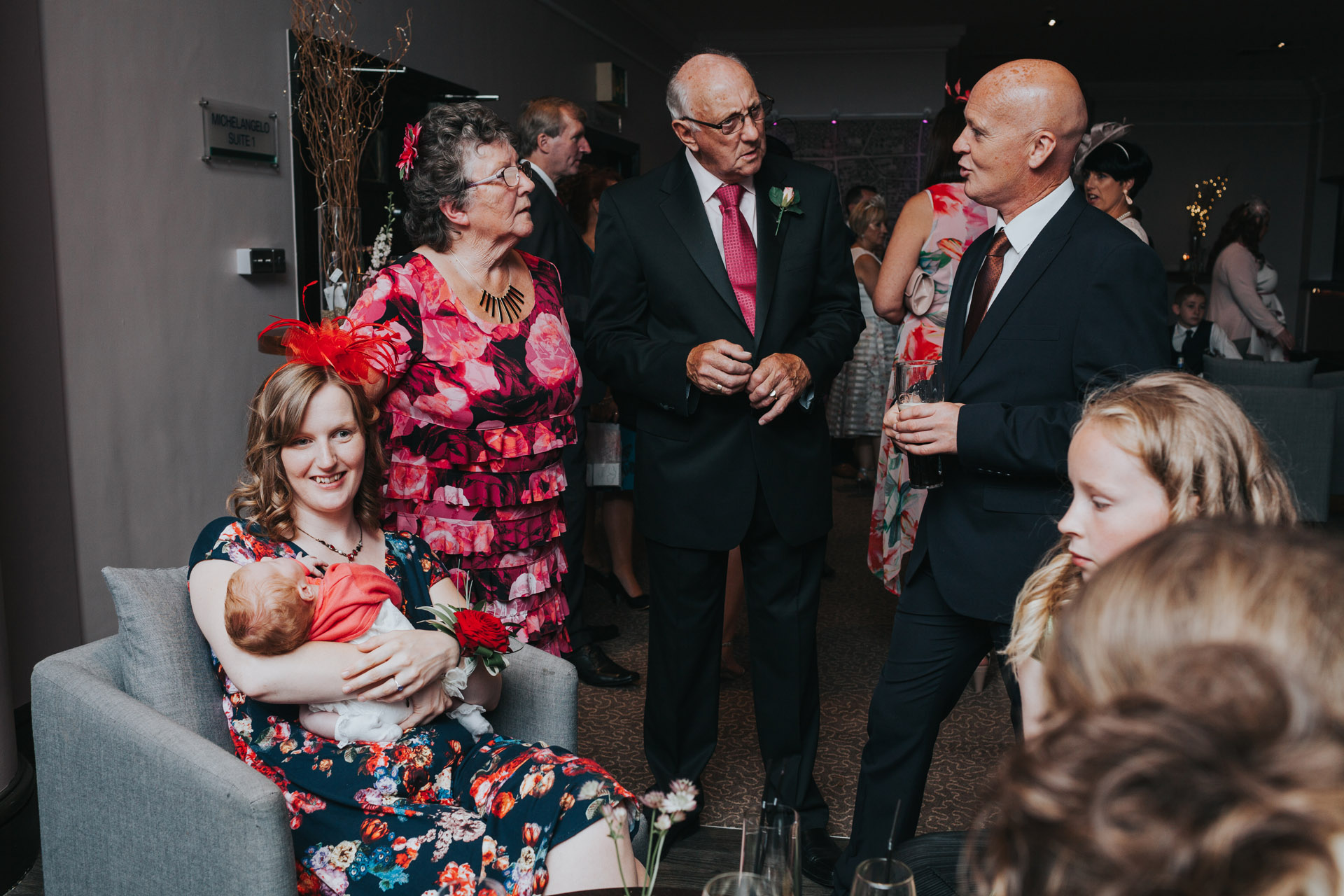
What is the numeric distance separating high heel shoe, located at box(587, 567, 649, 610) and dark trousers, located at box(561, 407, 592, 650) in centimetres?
61

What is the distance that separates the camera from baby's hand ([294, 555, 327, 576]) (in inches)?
68.7

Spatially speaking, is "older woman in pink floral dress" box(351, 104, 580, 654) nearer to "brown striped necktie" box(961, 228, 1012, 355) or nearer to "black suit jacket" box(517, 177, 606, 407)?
"brown striped necktie" box(961, 228, 1012, 355)

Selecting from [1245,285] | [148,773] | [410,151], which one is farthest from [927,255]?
[1245,285]

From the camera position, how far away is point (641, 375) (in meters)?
2.24

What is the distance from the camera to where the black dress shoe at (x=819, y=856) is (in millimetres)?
2295

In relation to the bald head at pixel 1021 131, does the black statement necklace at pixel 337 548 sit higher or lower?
lower

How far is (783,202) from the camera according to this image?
2.26m

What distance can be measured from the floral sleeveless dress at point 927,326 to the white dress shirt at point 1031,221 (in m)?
0.94

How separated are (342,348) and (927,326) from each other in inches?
73.7

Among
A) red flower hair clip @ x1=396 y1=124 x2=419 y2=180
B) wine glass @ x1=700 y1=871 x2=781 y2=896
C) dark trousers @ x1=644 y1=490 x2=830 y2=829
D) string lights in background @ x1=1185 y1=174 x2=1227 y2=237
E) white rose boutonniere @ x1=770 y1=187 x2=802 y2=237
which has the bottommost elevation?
dark trousers @ x1=644 y1=490 x2=830 y2=829

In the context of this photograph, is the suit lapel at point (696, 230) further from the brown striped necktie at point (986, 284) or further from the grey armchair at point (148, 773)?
the grey armchair at point (148, 773)

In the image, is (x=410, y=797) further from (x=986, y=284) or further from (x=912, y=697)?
(x=986, y=284)

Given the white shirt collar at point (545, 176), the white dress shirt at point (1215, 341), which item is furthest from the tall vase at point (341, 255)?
the white dress shirt at point (1215, 341)

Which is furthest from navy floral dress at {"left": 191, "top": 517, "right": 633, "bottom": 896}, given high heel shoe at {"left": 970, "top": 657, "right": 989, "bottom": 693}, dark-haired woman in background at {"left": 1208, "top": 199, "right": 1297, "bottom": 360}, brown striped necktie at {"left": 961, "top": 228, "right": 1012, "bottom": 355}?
A: dark-haired woman in background at {"left": 1208, "top": 199, "right": 1297, "bottom": 360}
